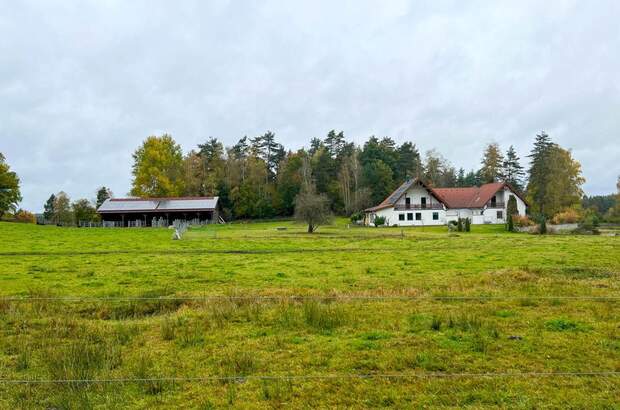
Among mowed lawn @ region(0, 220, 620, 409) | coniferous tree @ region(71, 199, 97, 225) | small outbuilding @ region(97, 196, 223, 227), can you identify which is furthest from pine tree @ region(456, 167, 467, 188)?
mowed lawn @ region(0, 220, 620, 409)

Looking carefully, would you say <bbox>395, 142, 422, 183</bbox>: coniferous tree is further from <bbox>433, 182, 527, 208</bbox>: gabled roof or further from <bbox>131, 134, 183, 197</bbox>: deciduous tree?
<bbox>131, 134, 183, 197</bbox>: deciduous tree

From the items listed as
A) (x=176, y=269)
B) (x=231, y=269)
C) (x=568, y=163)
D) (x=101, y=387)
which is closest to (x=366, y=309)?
(x=101, y=387)

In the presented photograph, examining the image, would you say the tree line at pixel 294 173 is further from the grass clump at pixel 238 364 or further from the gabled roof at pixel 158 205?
the grass clump at pixel 238 364

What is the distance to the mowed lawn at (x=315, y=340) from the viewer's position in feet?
17.9

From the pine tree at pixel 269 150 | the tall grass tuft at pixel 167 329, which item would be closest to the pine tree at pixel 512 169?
the pine tree at pixel 269 150

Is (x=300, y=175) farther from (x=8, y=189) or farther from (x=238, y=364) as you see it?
(x=238, y=364)

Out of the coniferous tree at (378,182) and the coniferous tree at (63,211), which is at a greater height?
the coniferous tree at (378,182)

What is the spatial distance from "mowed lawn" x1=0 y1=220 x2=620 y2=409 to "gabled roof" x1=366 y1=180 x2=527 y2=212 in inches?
2004

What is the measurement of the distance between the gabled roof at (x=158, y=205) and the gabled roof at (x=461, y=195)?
92.0ft

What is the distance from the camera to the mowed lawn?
215 inches

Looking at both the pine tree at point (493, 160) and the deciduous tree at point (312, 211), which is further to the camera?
the pine tree at point (493, 160)

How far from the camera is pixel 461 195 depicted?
2736 inches

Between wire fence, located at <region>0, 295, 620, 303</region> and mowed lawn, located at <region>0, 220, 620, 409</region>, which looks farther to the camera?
wire fence, located at <region>0, 295, 620, 303</region>

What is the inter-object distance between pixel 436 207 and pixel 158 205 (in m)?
44.2
